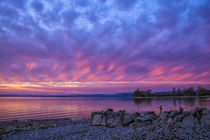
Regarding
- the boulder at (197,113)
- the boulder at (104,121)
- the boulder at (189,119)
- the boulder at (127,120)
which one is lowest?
the boulder at (104,121)

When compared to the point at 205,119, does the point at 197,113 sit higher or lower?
higher

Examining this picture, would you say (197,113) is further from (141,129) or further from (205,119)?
(141,129)

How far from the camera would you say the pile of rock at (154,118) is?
43.4 ft

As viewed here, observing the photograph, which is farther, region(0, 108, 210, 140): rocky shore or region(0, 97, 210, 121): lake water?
region(0, 97, 210, 121): lake water

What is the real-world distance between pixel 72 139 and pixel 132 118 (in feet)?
22.3

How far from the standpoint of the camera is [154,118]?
15.3 m

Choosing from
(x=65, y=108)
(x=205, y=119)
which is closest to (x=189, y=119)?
(x=205, y=119)

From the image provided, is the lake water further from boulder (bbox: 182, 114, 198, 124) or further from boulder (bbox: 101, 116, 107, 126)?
boulder (bbox: 182, 114, 198, 124)

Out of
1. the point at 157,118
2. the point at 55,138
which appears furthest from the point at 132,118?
the point at 55,138

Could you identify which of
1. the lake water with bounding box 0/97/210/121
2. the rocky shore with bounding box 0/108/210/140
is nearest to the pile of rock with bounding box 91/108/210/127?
the rocky shore with bounding box 0/108/210/140

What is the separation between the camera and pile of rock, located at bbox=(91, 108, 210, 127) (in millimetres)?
13242

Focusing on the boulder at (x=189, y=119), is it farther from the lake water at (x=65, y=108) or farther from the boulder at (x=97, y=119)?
the lake water at (x=65, y=108)

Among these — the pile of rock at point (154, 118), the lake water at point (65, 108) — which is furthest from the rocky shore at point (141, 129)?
the lake water at point (65, 108)

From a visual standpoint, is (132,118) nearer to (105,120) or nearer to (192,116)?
(105,120)
